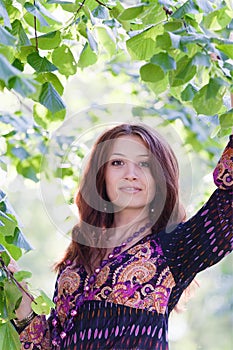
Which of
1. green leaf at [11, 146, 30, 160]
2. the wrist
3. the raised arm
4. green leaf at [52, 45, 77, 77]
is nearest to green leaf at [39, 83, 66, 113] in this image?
green leaf at [52, 45, 77, 77]

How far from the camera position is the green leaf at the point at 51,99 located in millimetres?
1018

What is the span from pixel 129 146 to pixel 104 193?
0.09m

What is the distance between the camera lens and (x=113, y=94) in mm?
2768

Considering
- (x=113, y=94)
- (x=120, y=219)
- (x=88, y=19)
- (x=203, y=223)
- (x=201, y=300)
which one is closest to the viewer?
(x=88, y=19)

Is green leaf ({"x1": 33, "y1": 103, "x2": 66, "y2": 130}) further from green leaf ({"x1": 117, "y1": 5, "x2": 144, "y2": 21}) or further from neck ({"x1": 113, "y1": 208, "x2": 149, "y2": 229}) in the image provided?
green leaf ({"x1": 117, "y1": 5, "x2": 144, "y2": 21})

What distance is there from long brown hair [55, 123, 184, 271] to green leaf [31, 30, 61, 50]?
303 millimetres

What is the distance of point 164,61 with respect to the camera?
91 cm

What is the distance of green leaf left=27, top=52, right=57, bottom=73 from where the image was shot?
1.05 m

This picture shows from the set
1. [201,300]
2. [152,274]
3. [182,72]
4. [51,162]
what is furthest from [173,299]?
[201,300]

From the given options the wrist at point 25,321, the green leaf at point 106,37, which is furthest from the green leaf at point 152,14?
the wrist at point 25,321

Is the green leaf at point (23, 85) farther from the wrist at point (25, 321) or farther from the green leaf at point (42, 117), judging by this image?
the wrist at point (25, 321)

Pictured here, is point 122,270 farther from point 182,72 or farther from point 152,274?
point 182,72

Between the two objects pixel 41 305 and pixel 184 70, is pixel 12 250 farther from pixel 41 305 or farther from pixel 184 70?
pixel 184 70

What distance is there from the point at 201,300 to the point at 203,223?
2522mm
